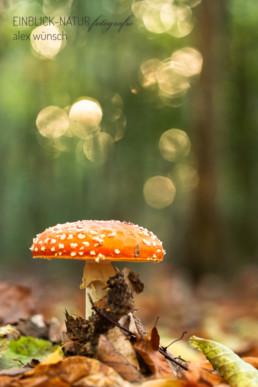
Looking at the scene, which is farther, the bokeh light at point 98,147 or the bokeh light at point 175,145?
the bokeh light at point 175,145

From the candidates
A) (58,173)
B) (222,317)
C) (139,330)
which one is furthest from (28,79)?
(139,330)

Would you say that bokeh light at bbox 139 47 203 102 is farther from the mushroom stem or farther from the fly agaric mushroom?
the fly agaric mushroom

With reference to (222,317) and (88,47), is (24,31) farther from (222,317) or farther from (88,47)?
(222,317)

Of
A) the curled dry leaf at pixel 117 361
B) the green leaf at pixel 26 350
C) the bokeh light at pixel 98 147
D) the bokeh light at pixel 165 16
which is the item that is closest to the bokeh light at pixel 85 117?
the bokeh light at pixel 98 147

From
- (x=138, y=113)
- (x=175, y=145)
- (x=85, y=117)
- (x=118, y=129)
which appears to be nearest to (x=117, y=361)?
(x=138, y=113)

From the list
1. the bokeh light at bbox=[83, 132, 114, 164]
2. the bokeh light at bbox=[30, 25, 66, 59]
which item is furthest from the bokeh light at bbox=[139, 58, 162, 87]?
the bokeh light at bbox=[30, 25, 66, 59]

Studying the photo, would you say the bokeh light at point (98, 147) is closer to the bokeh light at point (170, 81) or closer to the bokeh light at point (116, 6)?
the bokeh light at point (170, 81)
